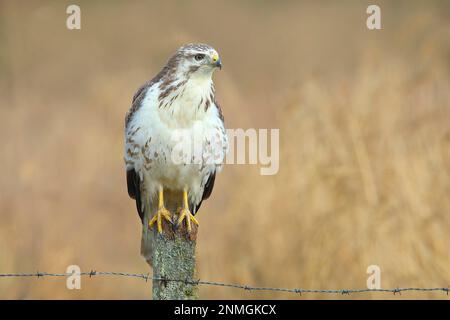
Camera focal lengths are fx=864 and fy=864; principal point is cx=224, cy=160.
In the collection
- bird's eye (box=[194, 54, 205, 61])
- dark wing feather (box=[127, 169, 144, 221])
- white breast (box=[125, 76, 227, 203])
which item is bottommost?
dark wing feather (box=[127, 169, 144, 221])

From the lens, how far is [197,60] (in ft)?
21.0

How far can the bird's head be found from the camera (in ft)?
20.8

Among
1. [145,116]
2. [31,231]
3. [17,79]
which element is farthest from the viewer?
[17,79]

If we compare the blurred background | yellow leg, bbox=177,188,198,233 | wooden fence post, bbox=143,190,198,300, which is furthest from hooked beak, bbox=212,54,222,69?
the blurred background

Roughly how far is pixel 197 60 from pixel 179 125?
19.7 inches

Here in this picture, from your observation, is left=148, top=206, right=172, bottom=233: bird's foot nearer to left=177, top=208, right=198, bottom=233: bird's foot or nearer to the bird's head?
left=177, top=208, right=198, bottom=233: bird's foot

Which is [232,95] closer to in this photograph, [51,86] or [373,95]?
[373,95]

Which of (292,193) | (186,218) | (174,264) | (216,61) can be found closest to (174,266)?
(174,264)

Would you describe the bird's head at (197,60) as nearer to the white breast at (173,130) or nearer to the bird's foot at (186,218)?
the white breast at (173,130)

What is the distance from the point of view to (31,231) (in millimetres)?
8711

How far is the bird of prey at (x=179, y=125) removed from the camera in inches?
250

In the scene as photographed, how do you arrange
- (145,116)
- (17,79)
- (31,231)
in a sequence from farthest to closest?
(17,79)
(31,231)
(145,116)

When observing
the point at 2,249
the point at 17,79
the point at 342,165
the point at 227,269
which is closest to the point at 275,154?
the point at 342,165

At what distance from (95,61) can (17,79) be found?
5.40 ft
